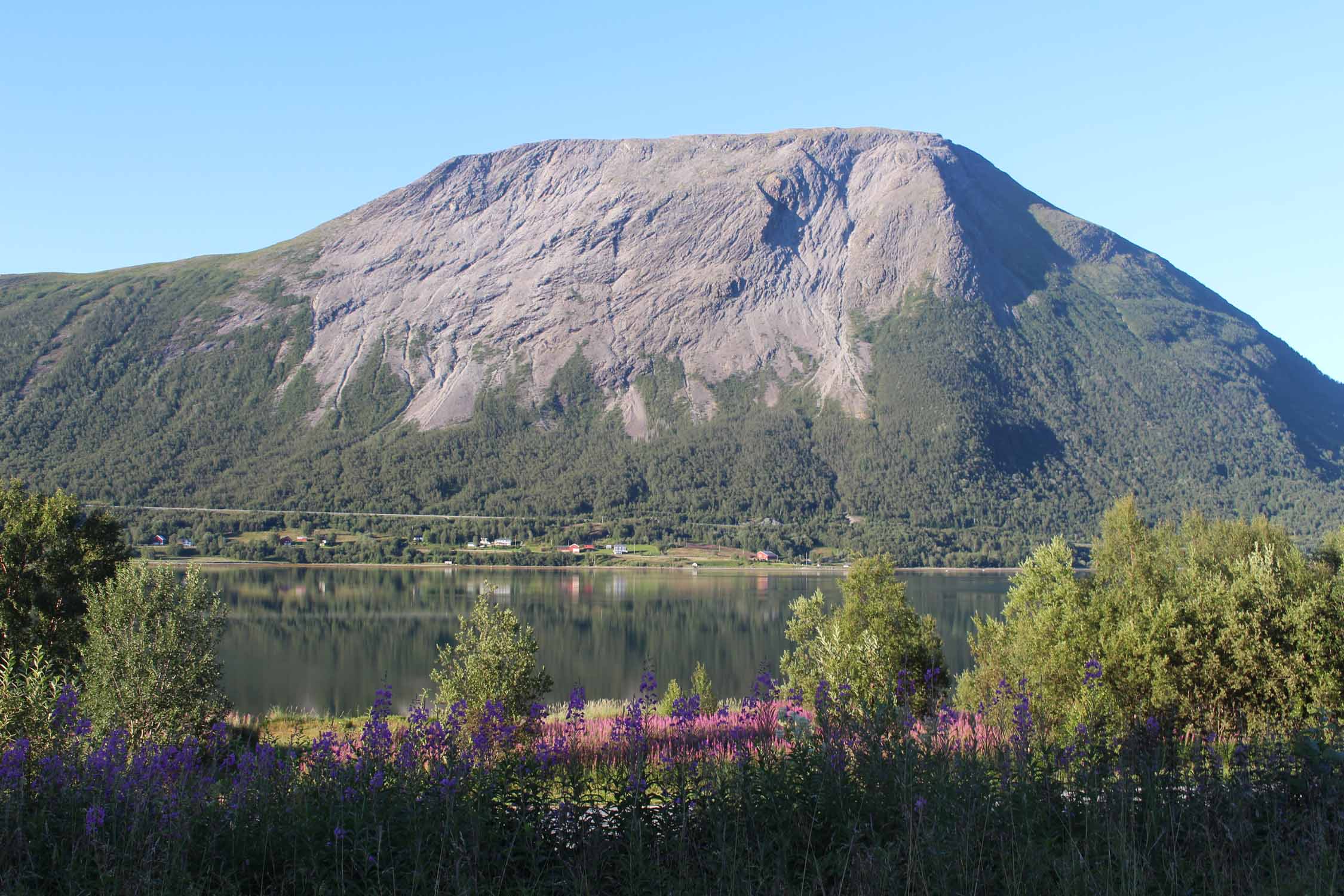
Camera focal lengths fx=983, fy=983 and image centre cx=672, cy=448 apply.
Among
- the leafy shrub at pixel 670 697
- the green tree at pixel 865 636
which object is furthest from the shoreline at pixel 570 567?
the green tree at pixel 865 636

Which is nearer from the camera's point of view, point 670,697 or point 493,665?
point 493,665

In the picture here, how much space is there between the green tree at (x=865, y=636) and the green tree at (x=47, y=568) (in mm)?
19475

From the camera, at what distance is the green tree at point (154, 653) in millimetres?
19109

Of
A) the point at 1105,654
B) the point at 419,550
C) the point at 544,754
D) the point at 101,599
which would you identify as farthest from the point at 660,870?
the point at 419,550

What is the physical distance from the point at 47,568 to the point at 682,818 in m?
26.6

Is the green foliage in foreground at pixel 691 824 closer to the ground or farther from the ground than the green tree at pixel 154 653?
farther from the ground

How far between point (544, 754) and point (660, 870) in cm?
189

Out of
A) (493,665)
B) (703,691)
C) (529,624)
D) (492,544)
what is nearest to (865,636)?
(703,691)

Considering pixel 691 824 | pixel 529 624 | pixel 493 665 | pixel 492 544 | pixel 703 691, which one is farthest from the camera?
pixel 492 544

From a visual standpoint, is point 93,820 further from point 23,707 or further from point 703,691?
point 703,691

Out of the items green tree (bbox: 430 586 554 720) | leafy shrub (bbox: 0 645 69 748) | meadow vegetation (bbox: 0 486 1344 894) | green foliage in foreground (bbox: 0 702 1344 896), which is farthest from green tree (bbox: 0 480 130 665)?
green foliage in foreground (bbox: 0 702 1344 896)

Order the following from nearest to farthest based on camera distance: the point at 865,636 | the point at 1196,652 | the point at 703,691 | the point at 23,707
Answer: the point at 23,707, the point at 1196,652, the point at 865,636, the point at 703,691

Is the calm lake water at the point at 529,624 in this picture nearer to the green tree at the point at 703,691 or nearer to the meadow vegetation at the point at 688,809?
the green tree at the point at 703,691

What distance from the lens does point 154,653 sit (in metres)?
20.2
